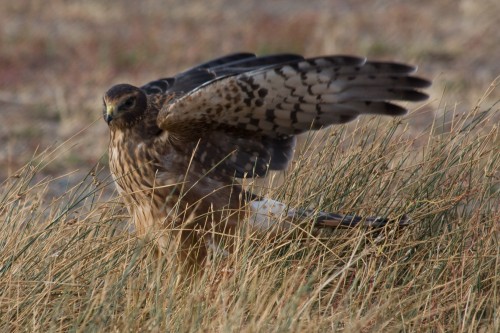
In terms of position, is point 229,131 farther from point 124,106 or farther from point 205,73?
point 205,73

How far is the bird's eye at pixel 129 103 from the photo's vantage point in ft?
19.1

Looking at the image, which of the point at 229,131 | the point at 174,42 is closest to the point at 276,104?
the point at 229,131

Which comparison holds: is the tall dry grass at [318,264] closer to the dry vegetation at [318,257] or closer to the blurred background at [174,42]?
the dry vegetation at [318,257]

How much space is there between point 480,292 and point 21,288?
1.84 m

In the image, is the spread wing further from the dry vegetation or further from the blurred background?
the blurred background

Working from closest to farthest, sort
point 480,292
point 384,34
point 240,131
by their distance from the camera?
point 480,292 → point 240,131 → point 384,34

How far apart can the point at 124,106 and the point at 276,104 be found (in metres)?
0.77

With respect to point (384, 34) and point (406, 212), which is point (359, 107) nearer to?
point (406, 212)

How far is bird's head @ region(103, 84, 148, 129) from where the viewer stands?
5805 millimetres

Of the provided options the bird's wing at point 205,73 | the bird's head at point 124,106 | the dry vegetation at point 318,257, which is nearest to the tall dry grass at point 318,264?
the dry vegetation at point 318,257

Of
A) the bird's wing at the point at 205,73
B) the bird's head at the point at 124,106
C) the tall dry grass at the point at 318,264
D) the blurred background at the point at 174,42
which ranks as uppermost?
the blurred background at the point at 174,42

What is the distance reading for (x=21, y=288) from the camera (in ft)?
15.9

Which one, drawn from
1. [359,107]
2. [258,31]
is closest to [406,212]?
[359,107]

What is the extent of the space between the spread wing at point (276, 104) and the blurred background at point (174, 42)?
5.32 meters
